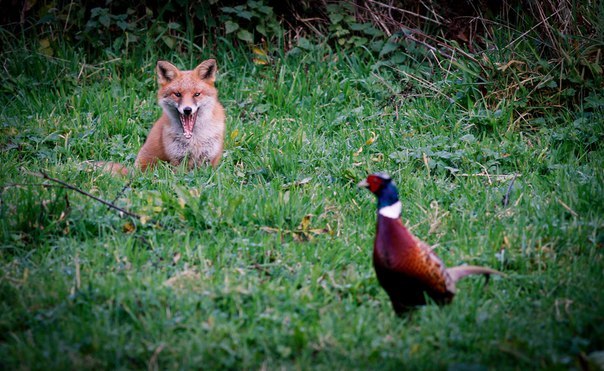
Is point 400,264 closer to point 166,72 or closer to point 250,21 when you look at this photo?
point 166,72

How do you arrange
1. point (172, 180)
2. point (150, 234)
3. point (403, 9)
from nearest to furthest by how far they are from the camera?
1. point (150, 234)
2. point (172, 180)
3. point (403, 9)

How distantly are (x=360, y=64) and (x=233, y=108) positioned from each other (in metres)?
1.74

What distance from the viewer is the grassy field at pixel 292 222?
147 inches

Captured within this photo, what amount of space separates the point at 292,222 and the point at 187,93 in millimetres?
2500

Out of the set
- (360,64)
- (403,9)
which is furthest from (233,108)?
(403,9)

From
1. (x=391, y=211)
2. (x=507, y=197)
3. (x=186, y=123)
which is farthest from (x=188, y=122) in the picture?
(x=391, y=211)

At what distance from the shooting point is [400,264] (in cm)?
387

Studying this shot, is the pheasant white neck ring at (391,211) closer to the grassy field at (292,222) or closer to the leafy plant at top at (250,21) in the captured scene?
the grassy field at (292,222)

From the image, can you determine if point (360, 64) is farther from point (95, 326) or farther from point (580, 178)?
point (95, 326)

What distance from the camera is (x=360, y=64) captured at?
27.6 feet

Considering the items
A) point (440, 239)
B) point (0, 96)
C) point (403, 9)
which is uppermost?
point (403, 9)

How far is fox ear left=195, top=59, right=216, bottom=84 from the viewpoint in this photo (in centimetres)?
720

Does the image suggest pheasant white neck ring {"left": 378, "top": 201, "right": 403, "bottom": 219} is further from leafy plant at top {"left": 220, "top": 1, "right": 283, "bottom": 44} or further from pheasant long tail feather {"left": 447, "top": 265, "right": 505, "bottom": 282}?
leafy plant at top {"left": 220, "top": 1, "right": 283, "bottom": 44}

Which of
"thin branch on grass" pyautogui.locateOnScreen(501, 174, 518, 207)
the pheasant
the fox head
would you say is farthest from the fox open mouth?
the pheasant
